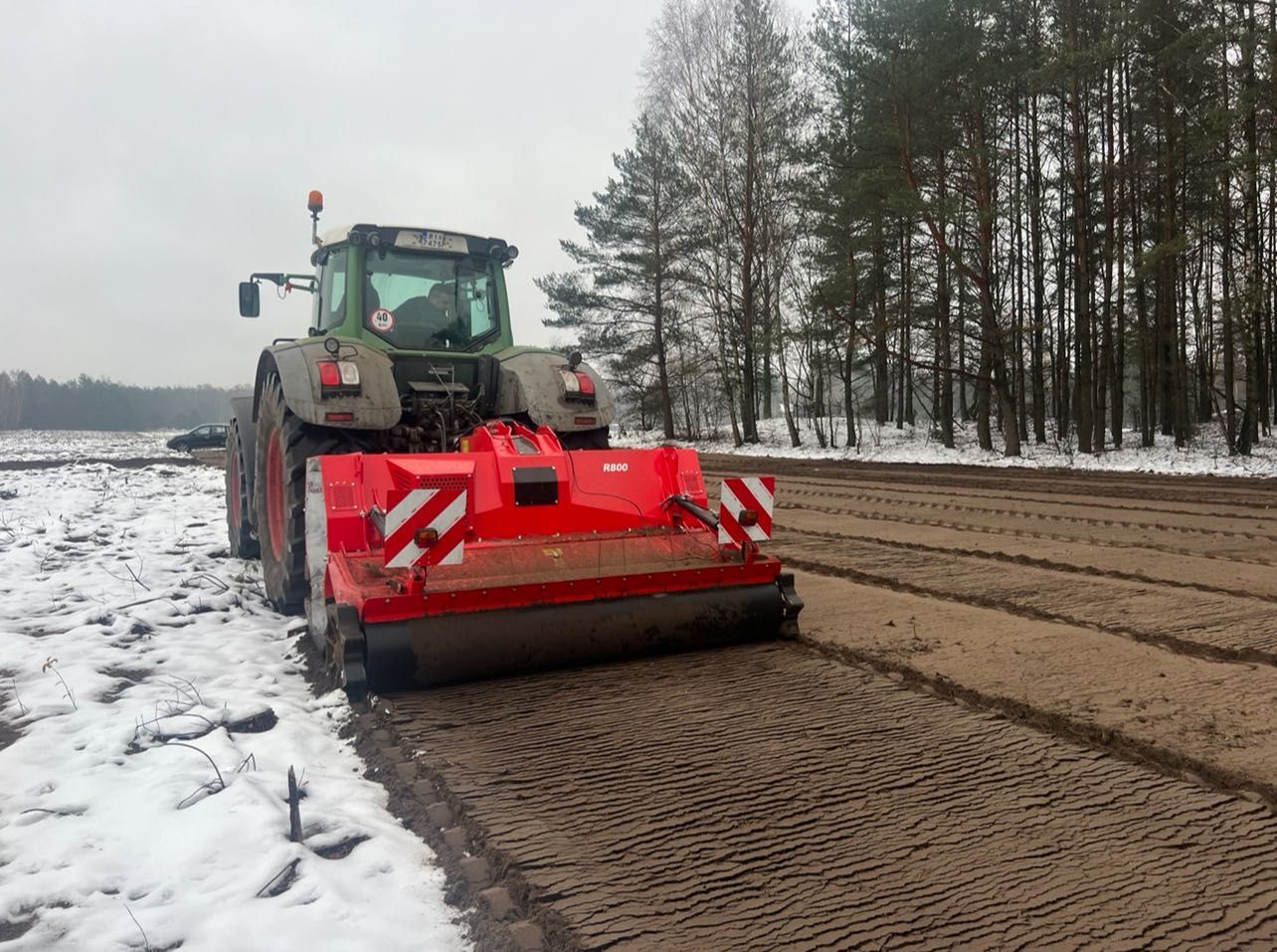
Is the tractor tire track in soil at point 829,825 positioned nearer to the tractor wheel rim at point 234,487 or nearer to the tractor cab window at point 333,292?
the tractor cab window at point 333,292

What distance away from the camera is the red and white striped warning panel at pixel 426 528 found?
12.4 feet

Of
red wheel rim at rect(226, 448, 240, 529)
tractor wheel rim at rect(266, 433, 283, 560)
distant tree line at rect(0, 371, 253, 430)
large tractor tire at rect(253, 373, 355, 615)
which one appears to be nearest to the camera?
large tractor tire at rect(253, 373, 355, 615)

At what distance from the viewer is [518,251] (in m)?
6.32

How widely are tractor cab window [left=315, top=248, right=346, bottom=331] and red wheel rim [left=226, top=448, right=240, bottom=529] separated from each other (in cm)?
166

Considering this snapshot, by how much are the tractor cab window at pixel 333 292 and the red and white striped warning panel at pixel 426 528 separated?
2527 mm

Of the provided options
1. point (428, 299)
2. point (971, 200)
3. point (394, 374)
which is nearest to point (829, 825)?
point (394, 374)

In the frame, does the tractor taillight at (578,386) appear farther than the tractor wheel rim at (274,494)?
Yes

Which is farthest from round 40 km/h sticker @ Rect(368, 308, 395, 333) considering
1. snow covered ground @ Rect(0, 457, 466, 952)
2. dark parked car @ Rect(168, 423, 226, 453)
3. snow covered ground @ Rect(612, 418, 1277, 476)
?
dark parked car @ Rect(168, 423, 226, 453)

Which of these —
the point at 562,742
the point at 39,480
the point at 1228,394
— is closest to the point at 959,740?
the point at 562,742

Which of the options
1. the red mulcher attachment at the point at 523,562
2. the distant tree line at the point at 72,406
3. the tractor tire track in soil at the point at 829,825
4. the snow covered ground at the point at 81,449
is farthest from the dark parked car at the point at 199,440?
the distant tree line at the point at 72,406

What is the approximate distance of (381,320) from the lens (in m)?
5.89

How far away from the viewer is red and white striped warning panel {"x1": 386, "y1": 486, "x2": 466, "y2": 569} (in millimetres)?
3781

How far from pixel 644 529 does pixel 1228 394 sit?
17.8 meters

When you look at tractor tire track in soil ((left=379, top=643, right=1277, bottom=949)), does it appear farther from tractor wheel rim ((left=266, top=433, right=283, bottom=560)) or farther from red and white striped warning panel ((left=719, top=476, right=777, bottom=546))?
tractor wheel rim ((left=266, top=433, right=283, bottom=560))
